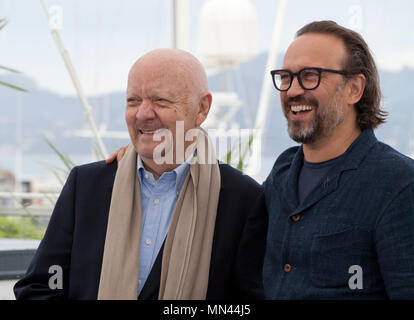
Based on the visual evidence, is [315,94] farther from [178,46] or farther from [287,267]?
[178,46]

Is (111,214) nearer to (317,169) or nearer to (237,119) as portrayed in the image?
(317,169)

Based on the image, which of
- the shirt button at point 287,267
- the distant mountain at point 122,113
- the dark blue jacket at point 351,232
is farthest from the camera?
the distant mountain at point 122,113

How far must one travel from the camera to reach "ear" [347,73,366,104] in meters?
1.76

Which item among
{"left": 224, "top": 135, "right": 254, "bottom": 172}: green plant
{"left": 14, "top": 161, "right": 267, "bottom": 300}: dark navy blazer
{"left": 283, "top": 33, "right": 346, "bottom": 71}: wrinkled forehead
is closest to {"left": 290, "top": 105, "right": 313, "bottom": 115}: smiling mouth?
{"left": 283, "top": 33, "right": 346, "bottom": 71}: wrinkled forehead

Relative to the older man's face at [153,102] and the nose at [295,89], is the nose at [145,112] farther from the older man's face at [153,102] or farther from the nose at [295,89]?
the nose at [295,89]

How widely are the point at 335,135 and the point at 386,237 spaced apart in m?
0.35

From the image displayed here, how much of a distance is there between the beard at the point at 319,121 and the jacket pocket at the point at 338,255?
0.28 m

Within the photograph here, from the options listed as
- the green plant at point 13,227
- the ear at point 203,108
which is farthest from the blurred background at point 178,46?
the ear at point 203,108

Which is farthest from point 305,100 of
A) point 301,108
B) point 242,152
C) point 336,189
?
point 242,152

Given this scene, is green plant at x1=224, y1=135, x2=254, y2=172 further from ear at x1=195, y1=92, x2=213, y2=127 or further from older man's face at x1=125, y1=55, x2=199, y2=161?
older man's face at x1=125, y1=55, x2=199, y2=161

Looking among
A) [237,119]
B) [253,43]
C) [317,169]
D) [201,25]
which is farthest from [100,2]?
[237,119]

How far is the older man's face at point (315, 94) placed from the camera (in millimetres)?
1697

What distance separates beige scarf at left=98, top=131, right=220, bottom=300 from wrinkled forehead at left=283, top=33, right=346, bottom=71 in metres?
0.45

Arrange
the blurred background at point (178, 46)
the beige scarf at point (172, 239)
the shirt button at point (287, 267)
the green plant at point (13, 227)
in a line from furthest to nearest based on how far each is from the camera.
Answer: the green plant at point (13, 227) → the blurred background at point (178, 46) → the beige scarf at point (172, 239) → the shirt button at point (287, 267)
